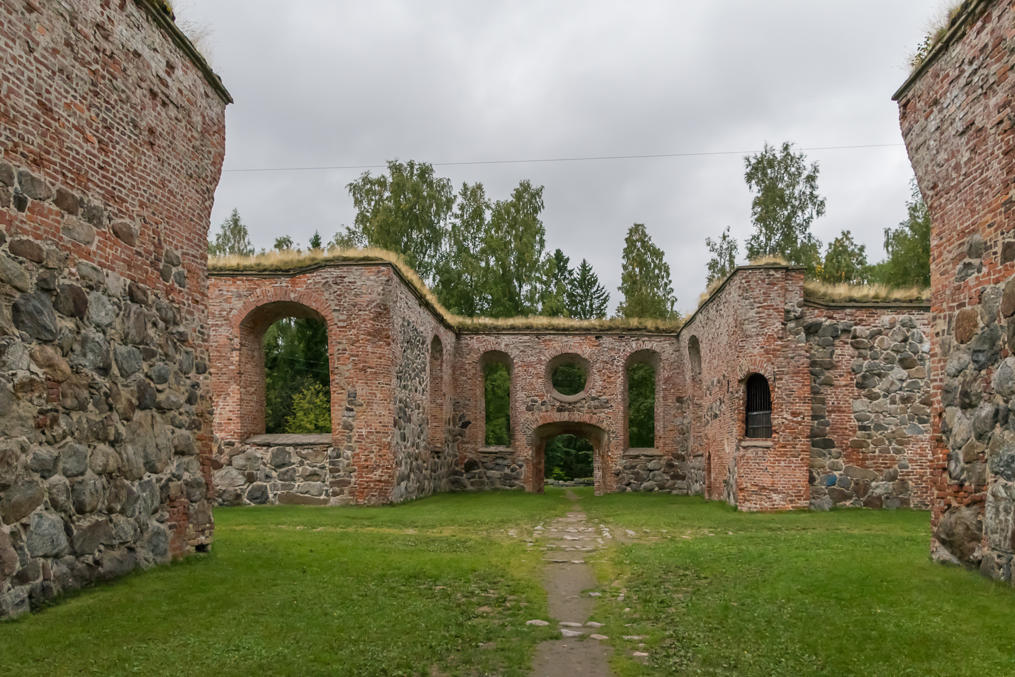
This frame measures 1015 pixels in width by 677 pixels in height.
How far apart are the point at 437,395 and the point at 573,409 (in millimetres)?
4436

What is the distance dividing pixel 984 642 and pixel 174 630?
555cm

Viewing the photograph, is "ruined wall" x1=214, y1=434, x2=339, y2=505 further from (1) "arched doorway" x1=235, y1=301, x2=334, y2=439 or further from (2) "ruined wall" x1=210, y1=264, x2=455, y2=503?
(1) "arched doorway" x1=235, y1=301, x2=334, y2=439

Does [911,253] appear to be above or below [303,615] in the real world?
above

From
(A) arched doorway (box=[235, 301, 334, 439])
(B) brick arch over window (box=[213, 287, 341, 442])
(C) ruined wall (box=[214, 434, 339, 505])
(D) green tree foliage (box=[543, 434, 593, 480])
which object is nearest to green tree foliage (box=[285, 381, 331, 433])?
(A) arched doorway (box=[235, 301, 334, 439])

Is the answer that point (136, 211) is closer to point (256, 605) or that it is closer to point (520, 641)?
point (256, 605)

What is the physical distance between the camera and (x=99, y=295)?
21.6 feet

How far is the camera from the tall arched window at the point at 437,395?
2147 cm

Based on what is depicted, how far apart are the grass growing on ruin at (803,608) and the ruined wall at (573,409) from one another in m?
12.5

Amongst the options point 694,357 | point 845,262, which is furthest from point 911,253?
point 694,357

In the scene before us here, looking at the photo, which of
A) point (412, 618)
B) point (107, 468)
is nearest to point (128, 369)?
point (107, 468)

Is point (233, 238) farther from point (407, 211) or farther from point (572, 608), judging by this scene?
point (572, 608)

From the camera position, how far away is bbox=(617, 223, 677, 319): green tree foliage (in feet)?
120

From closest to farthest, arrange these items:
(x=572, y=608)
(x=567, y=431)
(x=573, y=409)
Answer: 1. (x=572, y=608)
2. (x=573, y=409)
3. (x=567, y=431)

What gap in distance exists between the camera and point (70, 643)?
15.7 ft
